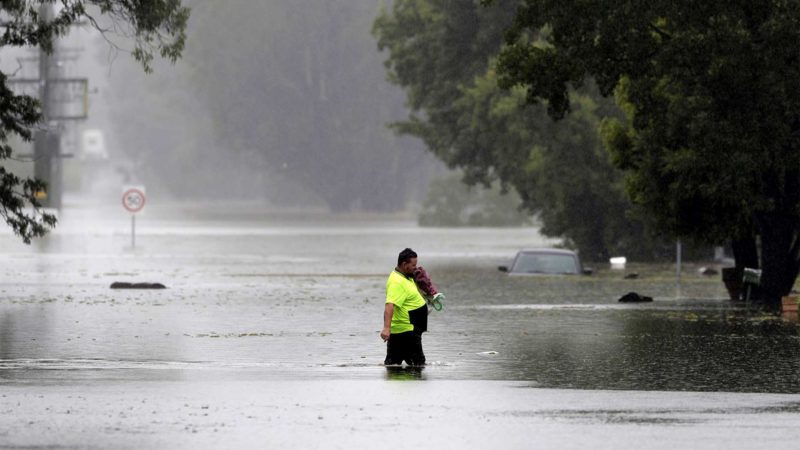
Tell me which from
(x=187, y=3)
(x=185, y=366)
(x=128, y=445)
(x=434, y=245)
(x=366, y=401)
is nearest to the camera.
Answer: (x=128, y=445)

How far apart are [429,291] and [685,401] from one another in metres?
4.42

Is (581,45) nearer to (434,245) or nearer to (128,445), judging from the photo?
(128,445)

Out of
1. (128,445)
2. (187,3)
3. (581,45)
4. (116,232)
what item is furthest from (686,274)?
(187,3)

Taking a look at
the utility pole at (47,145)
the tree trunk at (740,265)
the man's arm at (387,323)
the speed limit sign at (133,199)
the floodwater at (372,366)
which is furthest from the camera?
the utility pole at (47,145)

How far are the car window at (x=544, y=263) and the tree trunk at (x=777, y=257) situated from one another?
11.0 metres

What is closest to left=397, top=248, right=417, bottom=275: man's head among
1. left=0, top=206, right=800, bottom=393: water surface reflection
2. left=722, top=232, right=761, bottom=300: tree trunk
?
left=0, top=206, right=800, bottom=393: water surface reflection

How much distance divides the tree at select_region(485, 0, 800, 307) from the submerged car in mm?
10313

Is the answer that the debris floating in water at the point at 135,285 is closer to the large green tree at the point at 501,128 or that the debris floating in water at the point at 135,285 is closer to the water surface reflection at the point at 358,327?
the water surface reflection at the point at 358,327

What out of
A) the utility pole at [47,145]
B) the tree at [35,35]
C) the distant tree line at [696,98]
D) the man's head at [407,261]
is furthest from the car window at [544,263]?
the utility pole at [47,145]

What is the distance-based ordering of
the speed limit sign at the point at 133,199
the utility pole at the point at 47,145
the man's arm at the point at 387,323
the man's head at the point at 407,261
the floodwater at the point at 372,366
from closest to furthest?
the floodwater at the point at 372,366 → the man's arm at the point at 387,323 → the man's head at the point at 407,261 → the speed limit sign at the point at 133,199 → the utility pole at the point at 47,145

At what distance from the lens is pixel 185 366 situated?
20.0 meters

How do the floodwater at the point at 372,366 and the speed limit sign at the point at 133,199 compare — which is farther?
the speed limit sign at the point at 133,199

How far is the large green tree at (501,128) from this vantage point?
54156 mm

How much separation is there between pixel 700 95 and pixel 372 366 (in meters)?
12.4
